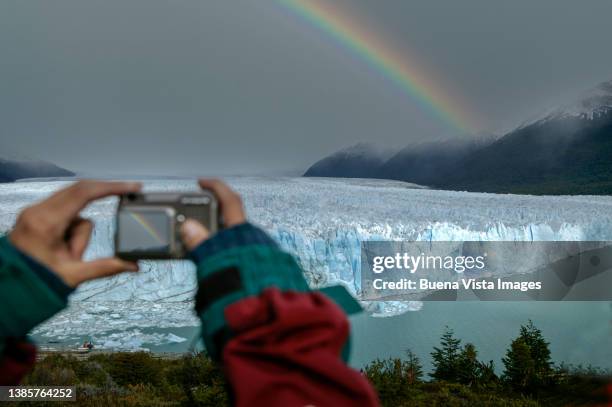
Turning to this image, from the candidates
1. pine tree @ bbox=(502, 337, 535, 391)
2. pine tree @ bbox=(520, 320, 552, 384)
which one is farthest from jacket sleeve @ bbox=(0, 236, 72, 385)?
pine tree @ bbox=(520, 320, 552, 384)

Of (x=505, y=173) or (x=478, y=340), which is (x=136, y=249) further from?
(x=505, y=173)

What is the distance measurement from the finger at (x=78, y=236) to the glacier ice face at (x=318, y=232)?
8.39 meters

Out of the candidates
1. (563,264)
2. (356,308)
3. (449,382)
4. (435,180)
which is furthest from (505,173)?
(356,308)

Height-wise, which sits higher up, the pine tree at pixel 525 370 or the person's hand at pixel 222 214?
the person's hand at pixel 222 214

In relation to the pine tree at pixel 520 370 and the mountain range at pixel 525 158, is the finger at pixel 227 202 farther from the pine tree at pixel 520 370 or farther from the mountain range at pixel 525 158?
the mountain range at pixel 525 158

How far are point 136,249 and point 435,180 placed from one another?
143 ft

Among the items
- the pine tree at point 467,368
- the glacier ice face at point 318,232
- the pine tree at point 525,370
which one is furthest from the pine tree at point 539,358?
the glacier ice face at point 318,232

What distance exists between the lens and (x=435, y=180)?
43.1m

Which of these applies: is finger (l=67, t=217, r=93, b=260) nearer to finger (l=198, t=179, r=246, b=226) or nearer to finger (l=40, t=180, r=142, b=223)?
finger (l=40, t=180, r=142, b=223)

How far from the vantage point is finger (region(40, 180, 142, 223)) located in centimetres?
58

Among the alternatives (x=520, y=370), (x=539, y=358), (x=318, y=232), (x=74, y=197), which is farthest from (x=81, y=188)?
(x=318, y=232)

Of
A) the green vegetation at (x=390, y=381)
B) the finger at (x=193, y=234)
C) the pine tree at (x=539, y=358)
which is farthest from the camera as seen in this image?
the pine tree at (x=539, y=358)

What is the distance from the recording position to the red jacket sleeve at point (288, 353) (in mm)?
488

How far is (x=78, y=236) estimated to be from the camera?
0.62 meters
